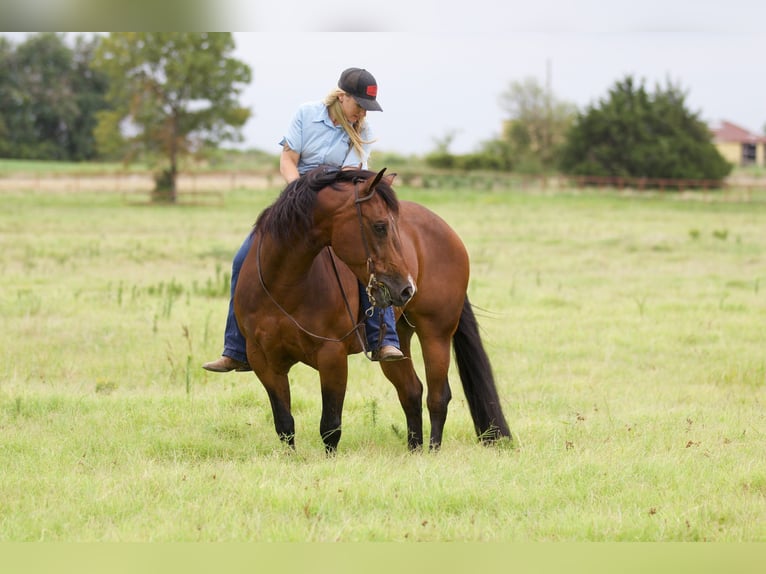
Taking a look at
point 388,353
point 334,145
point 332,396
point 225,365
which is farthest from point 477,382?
point 334,145

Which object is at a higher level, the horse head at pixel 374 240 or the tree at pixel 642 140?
the tree at pixel 642 140

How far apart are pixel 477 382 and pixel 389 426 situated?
0.78 metres

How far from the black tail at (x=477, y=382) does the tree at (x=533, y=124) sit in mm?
63753

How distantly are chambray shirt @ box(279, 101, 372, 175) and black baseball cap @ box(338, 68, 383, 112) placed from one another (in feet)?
0.98

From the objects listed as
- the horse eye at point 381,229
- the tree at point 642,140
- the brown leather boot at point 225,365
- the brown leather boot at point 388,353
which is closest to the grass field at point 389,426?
the brown leather boot at point 225,365

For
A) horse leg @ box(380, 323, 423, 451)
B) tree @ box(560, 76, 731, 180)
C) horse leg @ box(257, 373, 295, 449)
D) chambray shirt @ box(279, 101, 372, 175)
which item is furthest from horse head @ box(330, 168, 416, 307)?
tree @ box(560, 76, 731, 180)

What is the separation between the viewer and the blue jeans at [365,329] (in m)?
6.17

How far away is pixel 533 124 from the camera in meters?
76.4

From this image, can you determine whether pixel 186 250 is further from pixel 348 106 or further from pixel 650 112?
pixel 650 112

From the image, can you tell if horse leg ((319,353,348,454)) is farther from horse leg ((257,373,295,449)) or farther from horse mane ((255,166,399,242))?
horse mane ((255,166,399,242))

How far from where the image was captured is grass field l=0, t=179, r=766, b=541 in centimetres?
479

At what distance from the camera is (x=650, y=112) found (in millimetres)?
59062

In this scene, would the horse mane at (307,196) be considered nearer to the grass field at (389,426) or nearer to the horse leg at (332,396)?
the horse leg at (332,396)

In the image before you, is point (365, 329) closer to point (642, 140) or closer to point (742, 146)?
point (642, 140)
